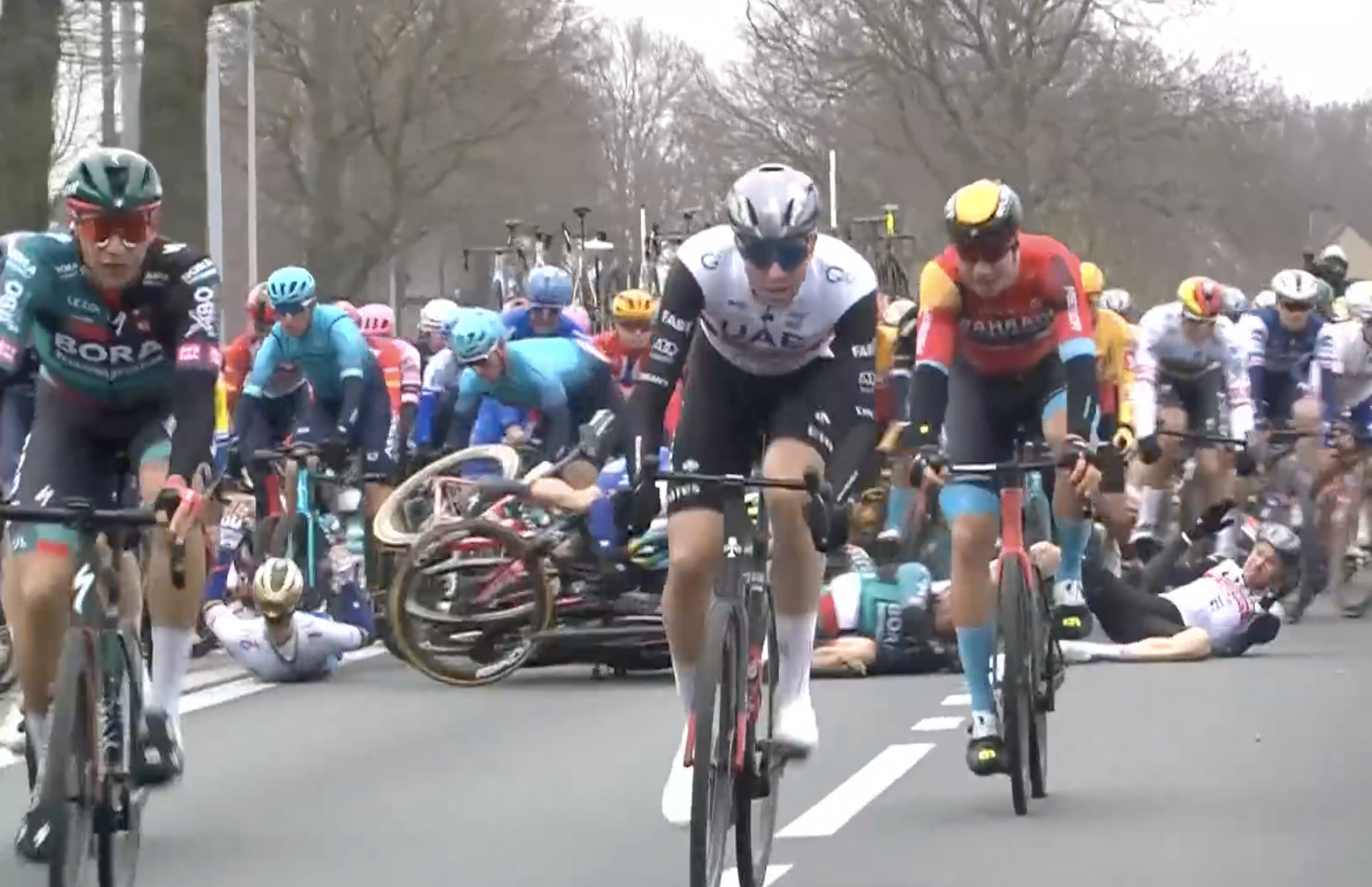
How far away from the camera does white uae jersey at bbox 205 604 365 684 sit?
50.0 feet

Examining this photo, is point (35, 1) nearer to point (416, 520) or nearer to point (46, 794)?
point (416, 520)

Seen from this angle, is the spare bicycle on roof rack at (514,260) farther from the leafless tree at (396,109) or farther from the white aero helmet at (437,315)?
the leafless tree at (396,109)

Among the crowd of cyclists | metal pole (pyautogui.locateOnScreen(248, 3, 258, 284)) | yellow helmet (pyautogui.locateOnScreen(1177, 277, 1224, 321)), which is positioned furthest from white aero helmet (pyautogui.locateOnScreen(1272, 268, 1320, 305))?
metal pole (pyautogui.locateOnScreen(248, 3, 258, 284))

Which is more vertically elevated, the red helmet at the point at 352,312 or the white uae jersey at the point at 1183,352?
the red helmet at the point at 352,312

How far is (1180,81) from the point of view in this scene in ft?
184

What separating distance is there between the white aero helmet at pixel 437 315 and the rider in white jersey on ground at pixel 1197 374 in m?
5.69

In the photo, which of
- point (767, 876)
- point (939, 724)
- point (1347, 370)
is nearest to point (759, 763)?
point (767, 876)

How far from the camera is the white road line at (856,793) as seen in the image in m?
9.46

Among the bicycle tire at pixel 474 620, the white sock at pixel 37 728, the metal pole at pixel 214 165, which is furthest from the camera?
the metal pole at pixel 214 165

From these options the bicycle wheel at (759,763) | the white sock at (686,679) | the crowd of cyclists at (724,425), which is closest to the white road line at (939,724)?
the crowd of cyclists at (724,425)

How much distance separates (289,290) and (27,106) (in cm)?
610

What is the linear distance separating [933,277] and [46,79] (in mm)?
12922

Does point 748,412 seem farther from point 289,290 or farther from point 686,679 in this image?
point 289,290

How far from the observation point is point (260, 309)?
17.7 m
